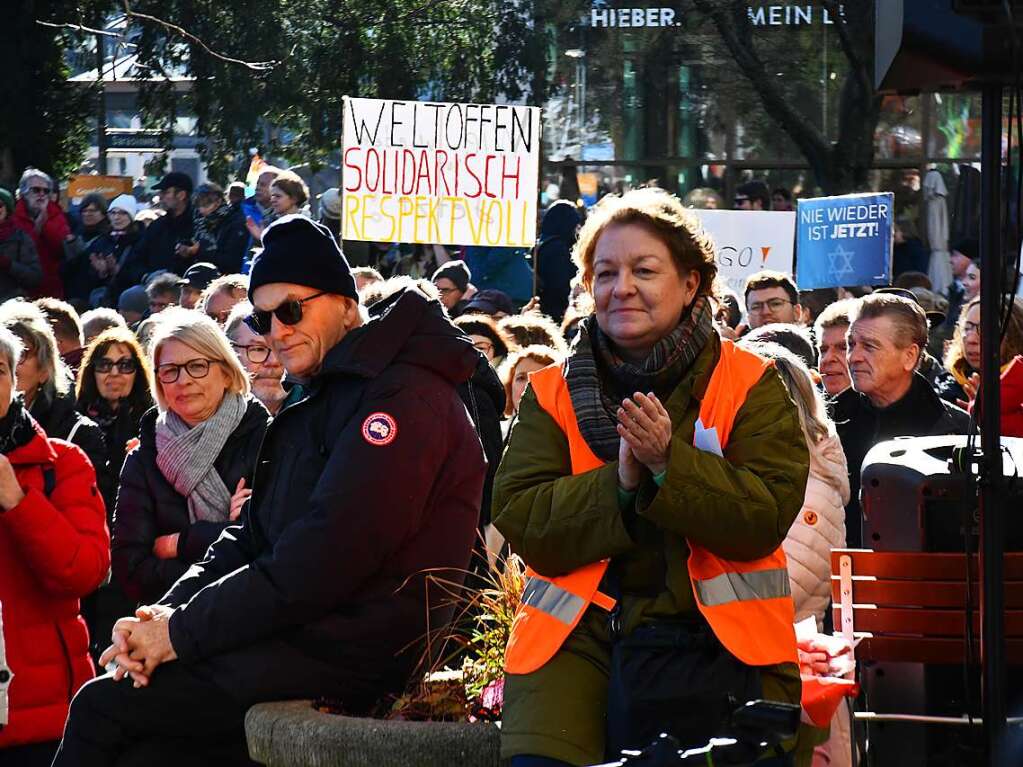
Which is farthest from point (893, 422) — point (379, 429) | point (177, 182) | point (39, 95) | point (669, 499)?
point (39, 95)

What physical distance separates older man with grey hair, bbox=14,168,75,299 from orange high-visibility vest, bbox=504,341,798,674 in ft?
40.9

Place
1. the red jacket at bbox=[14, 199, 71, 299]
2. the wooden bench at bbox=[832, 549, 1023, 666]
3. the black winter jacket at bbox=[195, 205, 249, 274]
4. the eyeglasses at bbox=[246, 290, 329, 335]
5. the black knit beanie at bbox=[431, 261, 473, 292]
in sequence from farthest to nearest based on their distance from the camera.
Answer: the red jacket at bbox=[14, 199, 71, 299] < the black winter jacket at bbox=[195, 205, 249, 274] < the black knit beanie at bbox=[431, 261, 473, 292] < the wooden bench at bbox=[832, 549, 1023, 666] < the eyeglasses at bbox=[246, 290, 329, 335]

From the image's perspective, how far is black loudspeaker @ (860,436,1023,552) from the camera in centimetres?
520

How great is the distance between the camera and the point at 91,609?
25.9 ft

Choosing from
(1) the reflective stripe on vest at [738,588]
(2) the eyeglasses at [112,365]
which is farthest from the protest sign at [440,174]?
(1) the reflective stripe on vest at [738,588]

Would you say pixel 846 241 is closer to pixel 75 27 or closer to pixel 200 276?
pixel 200 276

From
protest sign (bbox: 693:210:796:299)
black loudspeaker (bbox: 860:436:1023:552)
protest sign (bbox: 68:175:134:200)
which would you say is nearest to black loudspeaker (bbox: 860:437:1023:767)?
black loudspeaker (bbox: 860:436:1023:552)

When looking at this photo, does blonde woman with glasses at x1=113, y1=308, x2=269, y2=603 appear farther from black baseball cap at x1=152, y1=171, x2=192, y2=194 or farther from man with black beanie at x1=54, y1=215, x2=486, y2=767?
black baseball cap at x1=152, y1=171, x2=192, y2=194

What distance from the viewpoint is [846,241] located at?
39.3 feet

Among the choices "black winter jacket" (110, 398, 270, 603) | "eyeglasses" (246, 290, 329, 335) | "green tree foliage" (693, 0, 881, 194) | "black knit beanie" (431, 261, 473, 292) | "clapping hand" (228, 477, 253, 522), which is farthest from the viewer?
"green tree foliage" (693, 0, 881, 194)

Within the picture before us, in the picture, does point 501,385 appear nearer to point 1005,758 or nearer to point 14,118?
point 1005,758

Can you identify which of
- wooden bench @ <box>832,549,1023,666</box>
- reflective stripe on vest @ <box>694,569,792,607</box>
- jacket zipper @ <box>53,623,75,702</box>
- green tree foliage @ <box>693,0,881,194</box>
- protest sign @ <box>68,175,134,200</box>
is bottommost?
jacket zipper @ <box>53,623,75,702</box>

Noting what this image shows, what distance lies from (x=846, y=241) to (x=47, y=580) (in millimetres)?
7244

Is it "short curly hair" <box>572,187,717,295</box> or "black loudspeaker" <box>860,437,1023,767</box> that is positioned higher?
"short curly hair" <box>572,187,717,295</box>
